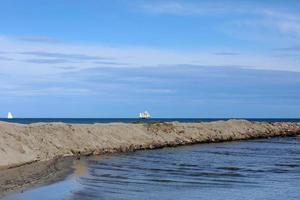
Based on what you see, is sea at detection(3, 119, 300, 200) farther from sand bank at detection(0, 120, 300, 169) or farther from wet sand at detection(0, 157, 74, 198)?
sand bank at detection(0, 120, 300, 169)

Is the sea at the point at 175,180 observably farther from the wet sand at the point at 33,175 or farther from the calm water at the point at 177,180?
the wet sand at the point at 33,175

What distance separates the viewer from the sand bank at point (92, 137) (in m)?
31.0

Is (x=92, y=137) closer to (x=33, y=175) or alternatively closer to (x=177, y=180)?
(x=33, y=175)

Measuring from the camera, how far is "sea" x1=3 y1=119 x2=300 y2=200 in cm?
1859

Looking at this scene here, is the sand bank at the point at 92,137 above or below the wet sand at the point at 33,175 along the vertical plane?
above

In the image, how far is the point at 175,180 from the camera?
2334 cm

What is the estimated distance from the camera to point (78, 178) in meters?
23.5

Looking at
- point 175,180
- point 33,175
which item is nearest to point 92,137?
point 33,175

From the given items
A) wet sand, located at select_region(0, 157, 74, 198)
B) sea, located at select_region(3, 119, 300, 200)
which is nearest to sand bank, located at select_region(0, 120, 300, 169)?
wet sand, located at select_region(0, 157, 74, 198)

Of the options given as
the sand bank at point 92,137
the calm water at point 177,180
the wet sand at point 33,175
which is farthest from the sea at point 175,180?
the sand bank at point 92,137

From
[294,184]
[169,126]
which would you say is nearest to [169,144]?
[169,126]

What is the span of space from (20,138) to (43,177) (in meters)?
10.5

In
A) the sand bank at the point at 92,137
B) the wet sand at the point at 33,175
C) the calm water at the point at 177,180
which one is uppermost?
the sand bank at the point at 92,137

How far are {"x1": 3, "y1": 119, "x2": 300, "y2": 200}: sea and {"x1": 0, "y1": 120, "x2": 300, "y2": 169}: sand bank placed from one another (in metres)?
2.91
